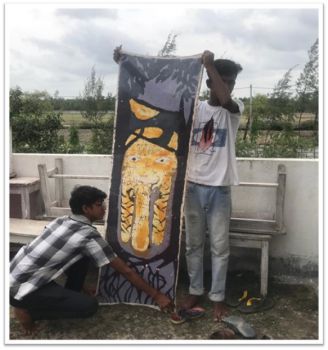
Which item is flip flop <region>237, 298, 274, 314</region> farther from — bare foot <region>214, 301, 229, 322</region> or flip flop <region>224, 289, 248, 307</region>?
bare foot <region>214, 301, 229, 322</region>

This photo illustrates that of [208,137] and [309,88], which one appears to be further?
[309,88]

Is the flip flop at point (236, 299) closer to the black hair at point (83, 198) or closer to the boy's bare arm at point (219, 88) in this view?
the black hair at point (83, 198)

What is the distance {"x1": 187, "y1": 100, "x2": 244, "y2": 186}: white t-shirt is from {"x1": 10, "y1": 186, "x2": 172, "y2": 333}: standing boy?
0.84 metres

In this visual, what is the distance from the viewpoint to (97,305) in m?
3.31

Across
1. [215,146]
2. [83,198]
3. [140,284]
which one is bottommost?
[140,284]

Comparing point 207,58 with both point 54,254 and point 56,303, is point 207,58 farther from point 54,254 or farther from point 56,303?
point 56,303

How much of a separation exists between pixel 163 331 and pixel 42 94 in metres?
6.92

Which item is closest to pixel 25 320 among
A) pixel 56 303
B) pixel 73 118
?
pixel 56 303

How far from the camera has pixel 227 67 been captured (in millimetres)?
3242

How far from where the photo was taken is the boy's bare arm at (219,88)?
10.4 feet

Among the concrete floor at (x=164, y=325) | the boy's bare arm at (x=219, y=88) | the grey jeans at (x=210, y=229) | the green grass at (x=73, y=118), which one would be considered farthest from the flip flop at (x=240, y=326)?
the green grass at (x=73, y=118)

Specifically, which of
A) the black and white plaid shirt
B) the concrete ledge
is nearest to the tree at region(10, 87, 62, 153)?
the concrete ledge

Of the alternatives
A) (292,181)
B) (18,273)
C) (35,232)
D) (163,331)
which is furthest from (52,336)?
(292,181)

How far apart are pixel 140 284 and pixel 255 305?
1034 mm
